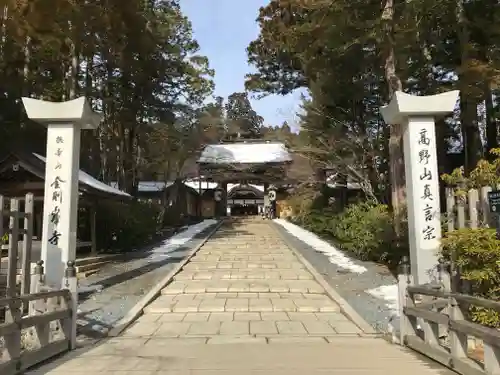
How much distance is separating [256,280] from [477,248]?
6.69 m

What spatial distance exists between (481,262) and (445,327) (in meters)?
1.00

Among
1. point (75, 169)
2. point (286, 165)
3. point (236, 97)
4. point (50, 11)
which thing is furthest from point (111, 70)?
point (236, 97)

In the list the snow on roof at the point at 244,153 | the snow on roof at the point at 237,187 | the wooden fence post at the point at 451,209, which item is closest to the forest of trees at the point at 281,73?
the wooden fence post at the point at 451,209

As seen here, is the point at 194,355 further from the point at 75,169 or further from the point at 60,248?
the point at 75,169

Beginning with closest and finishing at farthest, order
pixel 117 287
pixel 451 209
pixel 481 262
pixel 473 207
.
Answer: pixel 481 262, pixel 473 207, pixel 451 209, pixel 117 287

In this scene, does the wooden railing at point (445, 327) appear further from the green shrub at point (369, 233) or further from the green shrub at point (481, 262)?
the green shrub at point (369, 233)

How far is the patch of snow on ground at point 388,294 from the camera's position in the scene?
9.30 m

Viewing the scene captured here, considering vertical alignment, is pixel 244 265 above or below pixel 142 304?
above

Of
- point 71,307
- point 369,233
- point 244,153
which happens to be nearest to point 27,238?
point 71,307

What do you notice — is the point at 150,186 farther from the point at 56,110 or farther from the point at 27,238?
the point at 27,238

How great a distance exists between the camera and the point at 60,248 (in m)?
8.91

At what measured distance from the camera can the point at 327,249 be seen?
1756cm

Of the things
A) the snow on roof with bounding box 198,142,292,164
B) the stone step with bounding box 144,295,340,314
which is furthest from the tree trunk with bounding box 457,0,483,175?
the snow on roof with bounding box 198,142,292,164

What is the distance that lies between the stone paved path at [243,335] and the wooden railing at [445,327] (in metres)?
0.26
